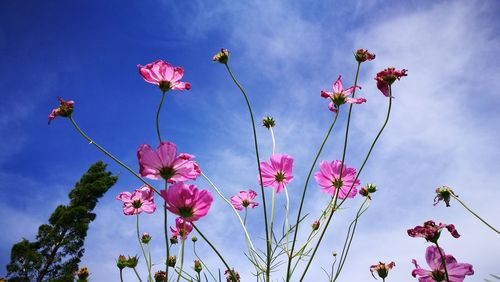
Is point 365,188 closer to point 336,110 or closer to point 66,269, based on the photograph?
point 336,110

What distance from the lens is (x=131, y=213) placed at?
1376mm

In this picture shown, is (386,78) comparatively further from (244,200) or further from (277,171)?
(244,200)

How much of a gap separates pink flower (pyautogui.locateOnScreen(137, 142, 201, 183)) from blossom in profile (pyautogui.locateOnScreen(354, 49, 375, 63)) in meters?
0.91

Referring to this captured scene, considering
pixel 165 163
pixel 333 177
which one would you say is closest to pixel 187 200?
pixel 165 163

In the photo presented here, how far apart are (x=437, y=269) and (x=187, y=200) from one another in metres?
0.80

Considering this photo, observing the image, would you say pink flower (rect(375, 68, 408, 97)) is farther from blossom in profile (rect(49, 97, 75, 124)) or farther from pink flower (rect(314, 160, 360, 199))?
blossom in profile (rect(49, 97, 75, 124))

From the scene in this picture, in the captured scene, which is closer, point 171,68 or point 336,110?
point 171,68

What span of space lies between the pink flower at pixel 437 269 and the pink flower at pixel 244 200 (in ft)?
2.92

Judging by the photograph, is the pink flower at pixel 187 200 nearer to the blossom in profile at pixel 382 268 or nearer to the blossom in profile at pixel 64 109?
the blossom in profile at pixel 64 109

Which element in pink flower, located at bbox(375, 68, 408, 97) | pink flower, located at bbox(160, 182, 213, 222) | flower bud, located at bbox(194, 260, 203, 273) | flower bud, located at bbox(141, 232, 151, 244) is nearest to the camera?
pink flower, located at bbox(160, 182, 213, 222)

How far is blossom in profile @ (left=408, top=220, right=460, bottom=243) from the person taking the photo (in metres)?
1.03

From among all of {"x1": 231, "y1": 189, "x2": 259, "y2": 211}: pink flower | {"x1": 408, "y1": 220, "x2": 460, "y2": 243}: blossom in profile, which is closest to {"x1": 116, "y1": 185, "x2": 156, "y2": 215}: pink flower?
{"x1": 231, "y1": 189, "x2": 259, "y2": 211}: pink flower

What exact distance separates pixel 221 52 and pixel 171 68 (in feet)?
1.58

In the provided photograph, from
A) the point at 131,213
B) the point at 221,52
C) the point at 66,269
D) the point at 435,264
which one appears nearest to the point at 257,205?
the point at 131,213
